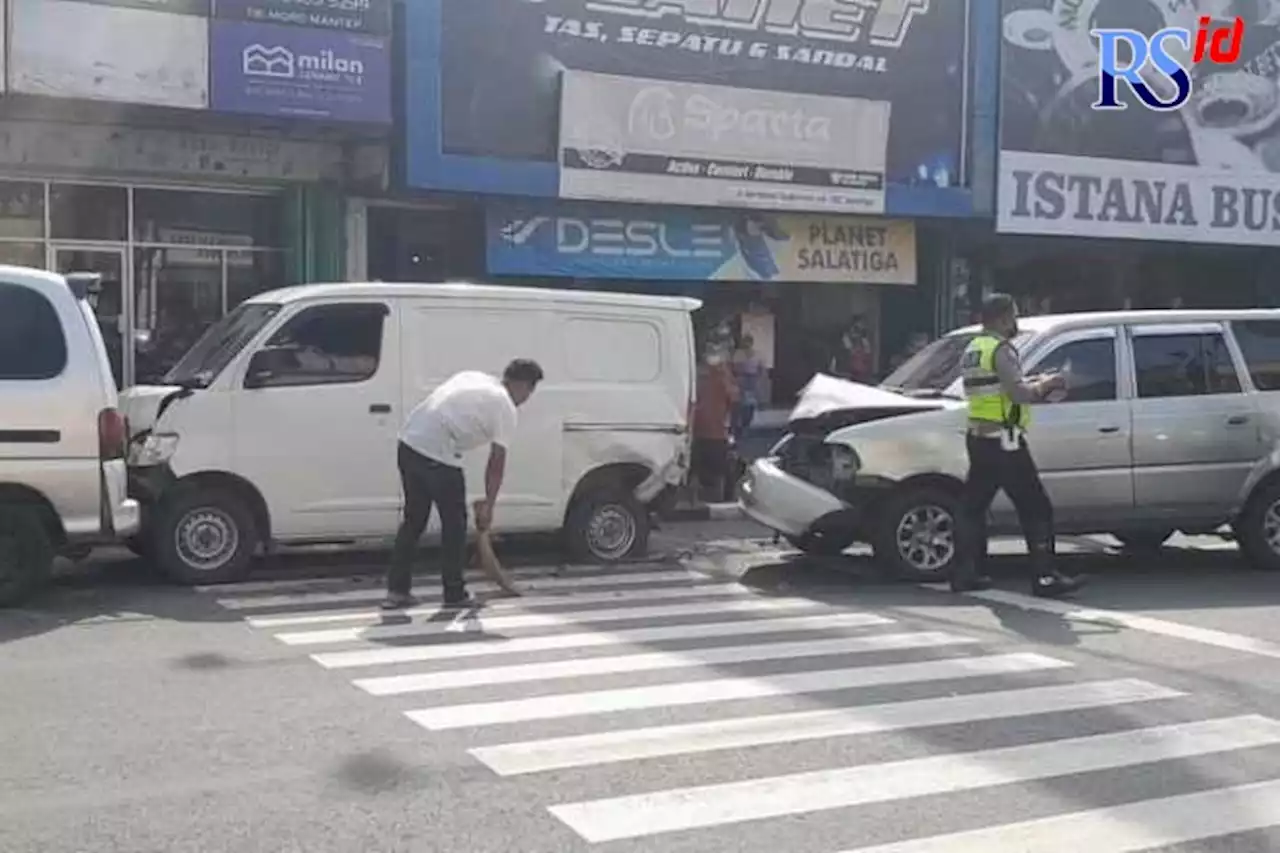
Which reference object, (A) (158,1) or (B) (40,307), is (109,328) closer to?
(A) (158,1)

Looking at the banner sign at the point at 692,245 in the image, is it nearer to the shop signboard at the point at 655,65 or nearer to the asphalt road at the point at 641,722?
the shop signboard at the point at 655,65

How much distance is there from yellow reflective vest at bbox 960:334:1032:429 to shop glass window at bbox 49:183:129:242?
9.24 meters

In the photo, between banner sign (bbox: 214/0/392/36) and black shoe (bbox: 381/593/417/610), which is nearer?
black shoe (bbox: 381/593/417/610)

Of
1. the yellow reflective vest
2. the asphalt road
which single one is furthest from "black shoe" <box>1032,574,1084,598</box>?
the yellow reflective vest

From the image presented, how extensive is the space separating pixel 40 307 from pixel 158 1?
5962mm

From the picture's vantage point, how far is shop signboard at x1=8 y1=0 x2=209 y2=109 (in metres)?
13.4

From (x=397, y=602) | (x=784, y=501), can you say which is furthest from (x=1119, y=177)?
(x=397, y=602)

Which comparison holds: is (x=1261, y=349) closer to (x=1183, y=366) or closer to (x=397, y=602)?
(x=1183, y=366)

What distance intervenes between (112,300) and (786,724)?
11036 mm

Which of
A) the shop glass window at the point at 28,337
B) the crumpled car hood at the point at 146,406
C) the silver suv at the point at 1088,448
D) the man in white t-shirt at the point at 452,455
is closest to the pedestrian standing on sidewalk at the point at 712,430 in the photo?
the silver suv at the point at 1088,448

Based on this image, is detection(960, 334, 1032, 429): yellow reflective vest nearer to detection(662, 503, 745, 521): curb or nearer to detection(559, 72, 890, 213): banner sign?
detection(662, 503, 745, 521): curb

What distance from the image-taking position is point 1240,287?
2212cm

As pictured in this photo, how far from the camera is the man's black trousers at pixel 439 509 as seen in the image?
9211mm

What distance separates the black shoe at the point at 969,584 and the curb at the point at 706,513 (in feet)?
14.8
